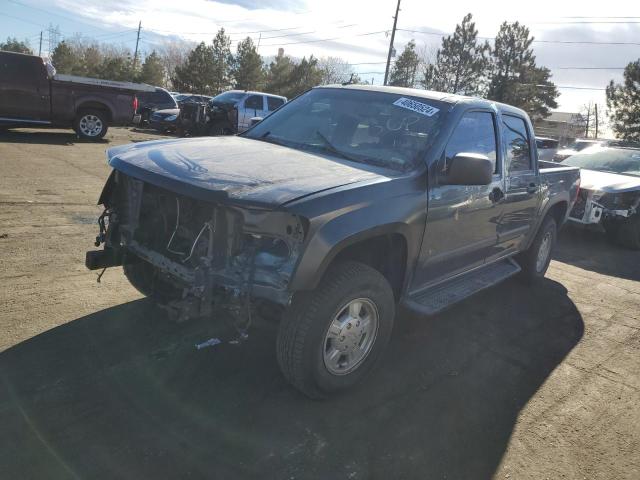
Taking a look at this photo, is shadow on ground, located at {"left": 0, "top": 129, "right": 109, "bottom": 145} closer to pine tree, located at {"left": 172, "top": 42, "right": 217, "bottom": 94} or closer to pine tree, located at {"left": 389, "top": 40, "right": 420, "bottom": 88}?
pine tree, located at {"left": 172, "top": 42, "right": 217, "bottom": 94}

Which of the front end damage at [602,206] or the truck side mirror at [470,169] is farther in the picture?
the front end damage at [602,206]

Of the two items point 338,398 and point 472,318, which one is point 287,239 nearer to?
point 338,398

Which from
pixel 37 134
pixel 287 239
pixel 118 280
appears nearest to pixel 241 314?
pixel 287 239

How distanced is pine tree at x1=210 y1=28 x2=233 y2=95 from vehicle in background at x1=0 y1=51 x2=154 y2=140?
1299 inches

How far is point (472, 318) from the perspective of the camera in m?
4.84

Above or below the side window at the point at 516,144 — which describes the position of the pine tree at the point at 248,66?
above

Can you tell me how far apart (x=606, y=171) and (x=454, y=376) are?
7.60 metres

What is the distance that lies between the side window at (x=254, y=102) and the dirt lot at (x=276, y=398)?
→ 1270cm

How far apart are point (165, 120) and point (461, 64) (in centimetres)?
3448

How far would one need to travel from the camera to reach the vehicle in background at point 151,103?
67.7ft

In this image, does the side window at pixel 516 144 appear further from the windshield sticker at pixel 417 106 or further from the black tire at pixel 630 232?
the black tire at pixel 630 232

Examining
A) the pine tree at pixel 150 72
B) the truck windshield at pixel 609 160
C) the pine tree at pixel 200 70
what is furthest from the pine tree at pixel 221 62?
the truck windshield at pixel 609 160

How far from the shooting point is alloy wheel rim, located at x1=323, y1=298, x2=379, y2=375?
3.07 meters

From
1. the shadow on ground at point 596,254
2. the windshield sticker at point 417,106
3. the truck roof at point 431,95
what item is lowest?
the shadow on ground at point 596,254
